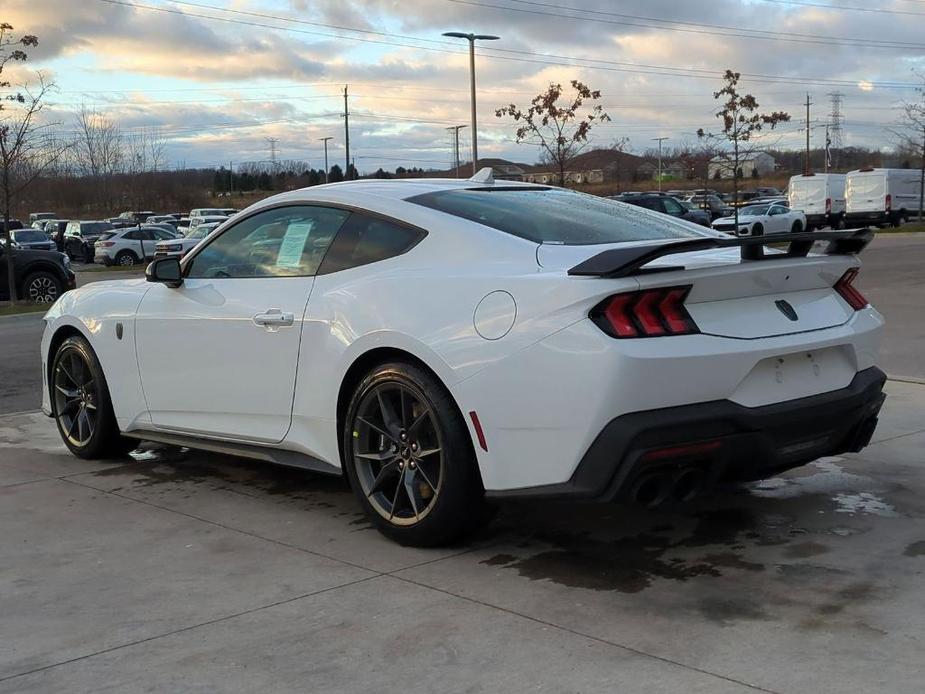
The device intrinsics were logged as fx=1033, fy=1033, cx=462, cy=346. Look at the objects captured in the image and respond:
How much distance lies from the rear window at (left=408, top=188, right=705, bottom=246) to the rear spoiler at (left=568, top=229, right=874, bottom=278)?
50 cm

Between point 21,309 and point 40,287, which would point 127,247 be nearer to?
point 40,287

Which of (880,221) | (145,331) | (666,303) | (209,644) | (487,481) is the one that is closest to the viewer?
(209,644)

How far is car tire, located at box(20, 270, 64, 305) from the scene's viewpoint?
1948cm

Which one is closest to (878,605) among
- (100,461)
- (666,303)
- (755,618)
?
(755,618)

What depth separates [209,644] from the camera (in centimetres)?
349

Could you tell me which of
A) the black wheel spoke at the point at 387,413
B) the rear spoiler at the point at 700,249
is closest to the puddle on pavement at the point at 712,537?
the black wheel spoke at the point at 387,413

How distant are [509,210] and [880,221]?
1761 inches

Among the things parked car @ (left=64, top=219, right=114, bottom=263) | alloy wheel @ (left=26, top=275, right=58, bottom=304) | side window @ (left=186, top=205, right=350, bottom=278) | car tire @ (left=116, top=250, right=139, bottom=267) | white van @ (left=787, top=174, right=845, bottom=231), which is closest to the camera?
side window @ (left=186, top=205, right=350, bottom=278)

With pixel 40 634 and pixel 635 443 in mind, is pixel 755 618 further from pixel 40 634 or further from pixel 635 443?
pixel 40 634

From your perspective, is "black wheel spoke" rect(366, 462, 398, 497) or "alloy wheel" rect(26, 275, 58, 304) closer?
"black wheel spoke" rect(366, 462, 398, 497)

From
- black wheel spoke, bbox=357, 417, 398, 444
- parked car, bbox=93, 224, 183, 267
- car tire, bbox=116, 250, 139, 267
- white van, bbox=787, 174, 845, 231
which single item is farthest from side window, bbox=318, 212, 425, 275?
white van, bbox=787, 174, 845, 231

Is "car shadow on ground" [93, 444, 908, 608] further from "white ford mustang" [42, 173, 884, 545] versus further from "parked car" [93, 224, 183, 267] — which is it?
"parked car" [93, 224, 183, 267]

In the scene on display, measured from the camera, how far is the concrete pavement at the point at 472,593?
3209 mm

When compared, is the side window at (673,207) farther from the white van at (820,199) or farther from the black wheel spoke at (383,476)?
the black wheel spoke at (383,476)
